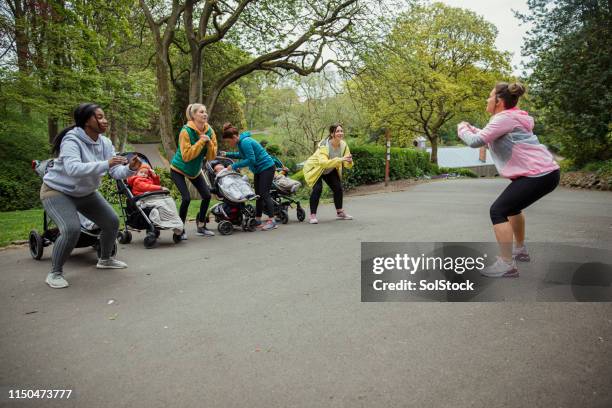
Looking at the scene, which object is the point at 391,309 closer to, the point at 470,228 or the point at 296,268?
the point at 296,268

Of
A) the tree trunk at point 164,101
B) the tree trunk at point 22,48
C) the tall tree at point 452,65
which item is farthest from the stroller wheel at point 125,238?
the tall tree at point 452,65

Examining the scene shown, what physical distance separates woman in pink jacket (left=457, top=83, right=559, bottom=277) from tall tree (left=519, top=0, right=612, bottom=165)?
15282 millimetres

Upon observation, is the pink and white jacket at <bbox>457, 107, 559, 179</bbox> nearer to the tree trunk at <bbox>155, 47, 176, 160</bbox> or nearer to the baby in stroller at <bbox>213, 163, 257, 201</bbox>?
the baby in stroller at <bbox>213, 163, 257, 201</bbox>

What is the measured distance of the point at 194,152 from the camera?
23.9 ft

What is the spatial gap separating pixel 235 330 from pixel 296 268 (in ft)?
6.55

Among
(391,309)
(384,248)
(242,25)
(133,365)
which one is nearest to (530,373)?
(391,309)

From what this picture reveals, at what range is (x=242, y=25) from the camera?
18.7m

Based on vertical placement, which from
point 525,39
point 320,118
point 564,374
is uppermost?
point 525,39

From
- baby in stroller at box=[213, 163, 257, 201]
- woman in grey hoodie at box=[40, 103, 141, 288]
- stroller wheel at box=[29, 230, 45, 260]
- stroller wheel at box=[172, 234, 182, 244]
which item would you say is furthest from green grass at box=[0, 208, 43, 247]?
baby in stroller at box=[213, 163, 257, 201]

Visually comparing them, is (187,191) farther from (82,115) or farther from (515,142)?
(515,142)

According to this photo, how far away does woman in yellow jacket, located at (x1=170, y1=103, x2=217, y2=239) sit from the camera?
730 cm

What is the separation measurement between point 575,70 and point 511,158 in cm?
1694

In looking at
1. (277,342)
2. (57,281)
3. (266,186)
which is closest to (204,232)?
(266,186)

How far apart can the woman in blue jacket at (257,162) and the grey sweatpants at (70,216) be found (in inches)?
126
